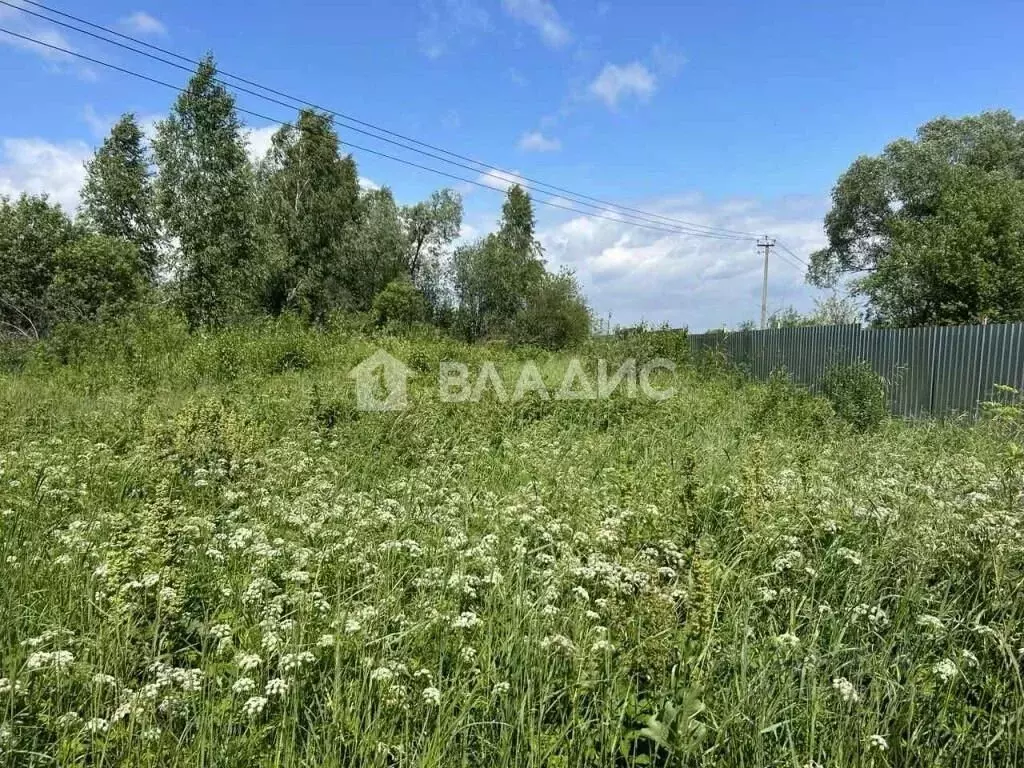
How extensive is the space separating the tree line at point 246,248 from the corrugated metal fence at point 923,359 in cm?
1251

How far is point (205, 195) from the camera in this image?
1959 centimetres

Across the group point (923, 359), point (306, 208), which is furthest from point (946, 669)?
point (306, 208)

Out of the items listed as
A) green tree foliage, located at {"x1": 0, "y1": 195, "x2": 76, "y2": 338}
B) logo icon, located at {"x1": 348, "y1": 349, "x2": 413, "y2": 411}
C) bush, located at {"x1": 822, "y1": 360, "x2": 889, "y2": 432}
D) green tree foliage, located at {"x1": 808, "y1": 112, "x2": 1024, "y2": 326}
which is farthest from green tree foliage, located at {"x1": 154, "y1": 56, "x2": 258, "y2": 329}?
green tree foliage, located at {"x1": 808, "y1": 112, "x2": 1024, "y2": 326}

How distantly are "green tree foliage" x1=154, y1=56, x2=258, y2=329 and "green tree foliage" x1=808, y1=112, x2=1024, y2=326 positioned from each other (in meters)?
22.7

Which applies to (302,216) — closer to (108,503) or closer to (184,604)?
(108,503)

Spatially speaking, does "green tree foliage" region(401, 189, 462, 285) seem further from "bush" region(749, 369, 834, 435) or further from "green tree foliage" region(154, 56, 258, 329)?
"bush" region(749, 369, 834, 435)

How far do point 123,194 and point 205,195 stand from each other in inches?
243

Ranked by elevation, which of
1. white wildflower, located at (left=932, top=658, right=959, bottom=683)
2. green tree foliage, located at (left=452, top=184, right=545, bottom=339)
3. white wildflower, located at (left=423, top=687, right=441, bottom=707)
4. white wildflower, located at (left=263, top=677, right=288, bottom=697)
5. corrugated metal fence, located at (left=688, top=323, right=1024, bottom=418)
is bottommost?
white wildflower, located at (left=423, top=687, right=441, bottom=707)

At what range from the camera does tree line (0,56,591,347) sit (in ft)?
61.3

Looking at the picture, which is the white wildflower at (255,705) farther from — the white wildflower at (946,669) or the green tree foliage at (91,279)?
the green tree foliage at (91,279)

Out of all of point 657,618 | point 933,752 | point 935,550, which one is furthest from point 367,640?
point 935,550

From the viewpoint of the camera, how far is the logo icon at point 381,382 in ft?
23.0

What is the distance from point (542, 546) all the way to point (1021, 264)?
2089cm

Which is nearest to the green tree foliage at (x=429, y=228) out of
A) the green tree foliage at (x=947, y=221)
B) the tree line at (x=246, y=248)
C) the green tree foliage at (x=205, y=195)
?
the tree line at (x=246, y=248)
